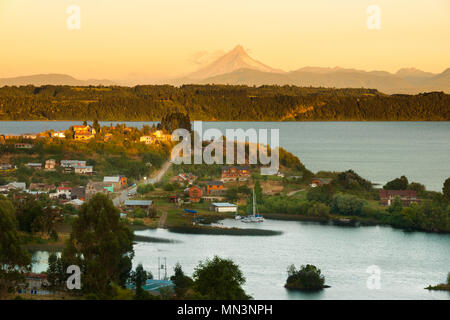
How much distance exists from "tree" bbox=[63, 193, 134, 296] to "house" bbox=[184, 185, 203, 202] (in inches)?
297

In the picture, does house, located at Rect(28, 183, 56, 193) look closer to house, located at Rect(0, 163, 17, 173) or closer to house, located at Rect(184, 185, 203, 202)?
house, located at Rect(0, 163, 17, 173)

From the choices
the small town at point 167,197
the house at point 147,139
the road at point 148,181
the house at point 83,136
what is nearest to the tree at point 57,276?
the small town at point 167,197

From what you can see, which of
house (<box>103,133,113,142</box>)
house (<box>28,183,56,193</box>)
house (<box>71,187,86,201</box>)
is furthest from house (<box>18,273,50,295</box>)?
house (<box>103,133,113,142</box>)

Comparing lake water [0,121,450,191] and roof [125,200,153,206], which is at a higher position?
lake water [0,121,450,191]

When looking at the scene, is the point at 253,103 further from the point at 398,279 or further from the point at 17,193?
the point at 398,279

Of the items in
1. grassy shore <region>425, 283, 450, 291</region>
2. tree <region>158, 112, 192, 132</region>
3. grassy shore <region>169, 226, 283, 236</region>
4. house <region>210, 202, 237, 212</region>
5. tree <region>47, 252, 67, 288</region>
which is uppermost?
tree <region>158, 112, 192, 132</region>

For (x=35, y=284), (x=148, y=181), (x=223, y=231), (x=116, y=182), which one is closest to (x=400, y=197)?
(x=223, y=231)

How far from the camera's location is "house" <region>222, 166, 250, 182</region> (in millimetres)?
19047

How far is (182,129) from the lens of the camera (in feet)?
101

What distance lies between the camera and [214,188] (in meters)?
17.2

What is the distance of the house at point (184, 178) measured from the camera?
60.3ft

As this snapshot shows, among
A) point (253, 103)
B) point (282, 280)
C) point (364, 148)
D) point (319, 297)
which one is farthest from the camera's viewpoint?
point (253, 103)

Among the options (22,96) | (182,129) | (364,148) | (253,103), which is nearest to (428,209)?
(182,129)
